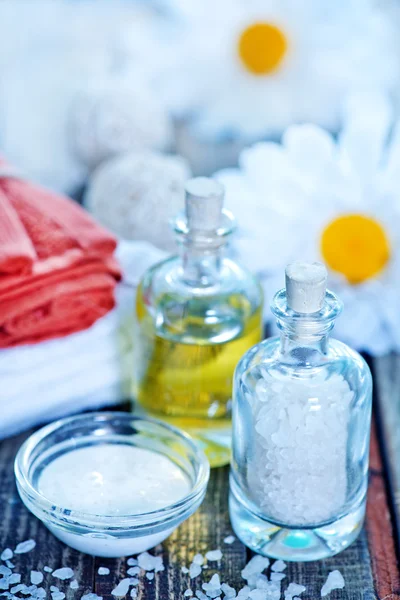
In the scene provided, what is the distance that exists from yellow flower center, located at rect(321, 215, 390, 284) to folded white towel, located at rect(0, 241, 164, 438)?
24cm

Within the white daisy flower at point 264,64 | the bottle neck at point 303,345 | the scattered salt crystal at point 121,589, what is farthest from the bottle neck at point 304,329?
the white daisy flower at point 264,64

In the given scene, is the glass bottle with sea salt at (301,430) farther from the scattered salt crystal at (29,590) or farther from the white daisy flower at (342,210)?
the white daisy flower at (342,210)

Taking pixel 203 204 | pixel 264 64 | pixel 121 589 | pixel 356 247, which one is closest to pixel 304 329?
pixel 203 204

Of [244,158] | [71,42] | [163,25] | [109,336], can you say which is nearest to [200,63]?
[163,25]

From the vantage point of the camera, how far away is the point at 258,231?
3.81 feet

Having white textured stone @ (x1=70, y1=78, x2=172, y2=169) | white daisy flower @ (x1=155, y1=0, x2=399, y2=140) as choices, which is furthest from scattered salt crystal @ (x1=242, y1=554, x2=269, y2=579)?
white daisy flower @ (x1=155, y1=0, x2=399, y2=140)

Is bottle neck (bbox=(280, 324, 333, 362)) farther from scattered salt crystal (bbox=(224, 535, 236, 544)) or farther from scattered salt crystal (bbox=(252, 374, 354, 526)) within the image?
scattered salt crystal (bbox=(224, 535, 236, 544))

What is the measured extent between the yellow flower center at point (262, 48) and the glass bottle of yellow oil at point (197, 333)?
58 cm

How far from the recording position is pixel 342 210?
1163 millimetres

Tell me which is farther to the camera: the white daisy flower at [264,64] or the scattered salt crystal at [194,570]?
the white daisy flower at [264,64]

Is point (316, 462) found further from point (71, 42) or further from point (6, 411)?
point (71, 42)

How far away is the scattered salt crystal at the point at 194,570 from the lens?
0.86 meters

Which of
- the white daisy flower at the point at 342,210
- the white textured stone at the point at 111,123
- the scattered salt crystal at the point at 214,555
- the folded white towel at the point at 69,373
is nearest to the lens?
the scattered salt crystal at the point at 214,555

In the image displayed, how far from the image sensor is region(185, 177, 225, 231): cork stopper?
0.90m
